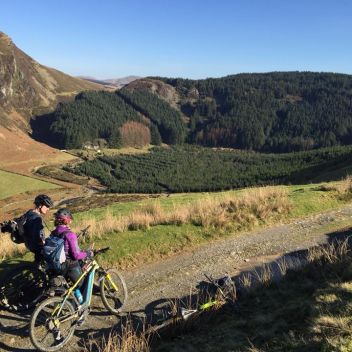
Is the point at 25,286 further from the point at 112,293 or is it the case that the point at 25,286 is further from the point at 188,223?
the point at 188,223

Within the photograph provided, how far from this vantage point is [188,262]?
40.1ft

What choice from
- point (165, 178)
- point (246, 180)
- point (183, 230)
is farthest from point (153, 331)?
point (165, 178)

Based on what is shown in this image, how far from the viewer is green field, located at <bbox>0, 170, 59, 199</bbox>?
89562 millimetres

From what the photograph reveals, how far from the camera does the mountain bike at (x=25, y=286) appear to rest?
359 inches

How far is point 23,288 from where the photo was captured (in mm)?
9523

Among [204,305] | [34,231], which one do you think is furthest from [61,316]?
[204,305]

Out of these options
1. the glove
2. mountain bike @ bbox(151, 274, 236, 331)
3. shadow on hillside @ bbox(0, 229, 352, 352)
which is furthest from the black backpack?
mountain bike @ bbox(151, 274, 236, 331)

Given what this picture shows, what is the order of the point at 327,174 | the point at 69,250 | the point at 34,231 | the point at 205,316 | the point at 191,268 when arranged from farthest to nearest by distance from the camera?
the point at 327,174
the point at 191,268
the point at 34,231
the point at 69,250
the point at 205,316

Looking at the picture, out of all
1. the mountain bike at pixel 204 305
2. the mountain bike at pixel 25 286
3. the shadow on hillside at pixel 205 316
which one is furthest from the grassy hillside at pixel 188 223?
the mountain bike at pixel 204 305

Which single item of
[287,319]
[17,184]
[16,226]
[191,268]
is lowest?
[17,184]

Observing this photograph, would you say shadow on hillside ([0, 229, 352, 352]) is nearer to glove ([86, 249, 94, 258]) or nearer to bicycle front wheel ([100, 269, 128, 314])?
bicycle front wheel ([100, 269, 128, 314])

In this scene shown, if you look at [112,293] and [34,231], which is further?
[112,293]

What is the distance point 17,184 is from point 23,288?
91.7 metres

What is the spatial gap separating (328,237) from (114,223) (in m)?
7.26
